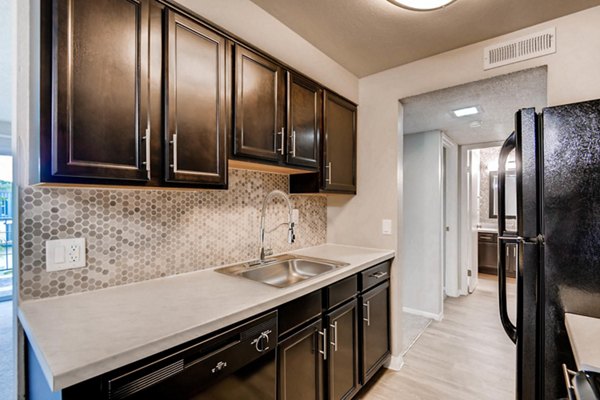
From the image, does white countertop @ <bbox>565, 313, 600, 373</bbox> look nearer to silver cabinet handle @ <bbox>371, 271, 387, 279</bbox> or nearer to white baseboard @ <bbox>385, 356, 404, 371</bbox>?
silver cabinet handle @ <bbox>371, 271, 387, 279</bbox>

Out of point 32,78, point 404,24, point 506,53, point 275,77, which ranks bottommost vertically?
point 32,78

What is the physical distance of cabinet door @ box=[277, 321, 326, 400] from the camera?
133cm

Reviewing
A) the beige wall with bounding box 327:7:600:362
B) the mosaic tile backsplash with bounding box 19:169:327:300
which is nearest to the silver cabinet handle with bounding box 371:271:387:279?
the beige wall with bounding box 327:7:600:362

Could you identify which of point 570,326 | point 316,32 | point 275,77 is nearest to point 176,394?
point 570,326

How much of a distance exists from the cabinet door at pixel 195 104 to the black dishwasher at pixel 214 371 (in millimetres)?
689

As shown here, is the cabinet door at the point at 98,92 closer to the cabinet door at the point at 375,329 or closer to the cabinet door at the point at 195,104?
the cabinet door at the point at 195,104

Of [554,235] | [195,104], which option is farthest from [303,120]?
[554,235]

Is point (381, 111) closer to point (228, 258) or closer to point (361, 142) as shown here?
point (361, 142)

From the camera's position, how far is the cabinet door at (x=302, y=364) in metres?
1.33

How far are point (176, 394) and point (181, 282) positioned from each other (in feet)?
1.99

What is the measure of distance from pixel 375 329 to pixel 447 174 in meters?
2.81

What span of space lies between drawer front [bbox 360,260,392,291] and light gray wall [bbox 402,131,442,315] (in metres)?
1.37

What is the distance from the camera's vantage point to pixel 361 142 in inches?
101

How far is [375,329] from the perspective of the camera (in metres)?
2.12
